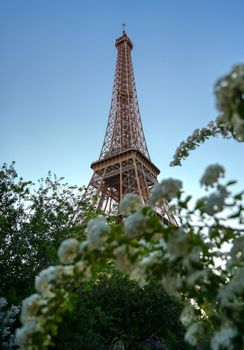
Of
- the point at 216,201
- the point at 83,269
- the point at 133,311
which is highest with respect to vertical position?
the point at 133,311

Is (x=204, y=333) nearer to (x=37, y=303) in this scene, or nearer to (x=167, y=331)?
(x=37, y=303)

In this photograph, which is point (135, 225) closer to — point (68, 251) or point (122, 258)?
point (122, 258)

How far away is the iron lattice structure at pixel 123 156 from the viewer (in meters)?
36.8

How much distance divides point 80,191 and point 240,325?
39.5 ft

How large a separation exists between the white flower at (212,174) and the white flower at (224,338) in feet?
3.61

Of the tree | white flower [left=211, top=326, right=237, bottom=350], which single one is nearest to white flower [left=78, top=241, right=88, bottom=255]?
the tree

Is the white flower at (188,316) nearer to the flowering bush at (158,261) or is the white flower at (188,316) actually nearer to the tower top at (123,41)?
the flowering bush at (158,261)

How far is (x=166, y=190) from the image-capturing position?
308cm

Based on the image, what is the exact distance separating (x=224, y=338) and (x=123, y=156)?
117ft

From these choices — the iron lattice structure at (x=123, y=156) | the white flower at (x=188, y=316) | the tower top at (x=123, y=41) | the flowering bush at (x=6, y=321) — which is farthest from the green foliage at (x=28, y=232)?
the tower top at (x=123, y=41)

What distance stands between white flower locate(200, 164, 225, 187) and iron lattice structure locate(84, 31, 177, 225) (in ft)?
92.5

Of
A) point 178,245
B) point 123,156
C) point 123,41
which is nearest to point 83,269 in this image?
point 178,245

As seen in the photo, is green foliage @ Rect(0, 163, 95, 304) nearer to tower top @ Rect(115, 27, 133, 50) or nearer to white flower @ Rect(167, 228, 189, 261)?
white flower @ Rect(167, 228, 189, 261)

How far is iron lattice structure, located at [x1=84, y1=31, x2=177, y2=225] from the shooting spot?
36.8 metres
